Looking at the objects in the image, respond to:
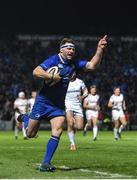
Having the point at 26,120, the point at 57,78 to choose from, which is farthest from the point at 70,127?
the point at 57,78

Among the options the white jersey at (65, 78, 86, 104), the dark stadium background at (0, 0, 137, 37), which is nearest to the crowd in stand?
the dark stadium background at (0, 0, 137, 37)

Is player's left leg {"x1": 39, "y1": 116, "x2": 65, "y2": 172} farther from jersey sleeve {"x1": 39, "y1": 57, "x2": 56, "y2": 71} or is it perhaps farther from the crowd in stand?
the crowd in stand

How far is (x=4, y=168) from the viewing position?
1284cm

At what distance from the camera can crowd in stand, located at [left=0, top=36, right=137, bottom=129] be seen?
1893 inches

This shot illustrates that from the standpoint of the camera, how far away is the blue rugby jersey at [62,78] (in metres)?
12.8

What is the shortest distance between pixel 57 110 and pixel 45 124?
3216cm

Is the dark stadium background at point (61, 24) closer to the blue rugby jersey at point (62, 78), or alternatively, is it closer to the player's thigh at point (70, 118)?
the player's thigh at point (70, 118)

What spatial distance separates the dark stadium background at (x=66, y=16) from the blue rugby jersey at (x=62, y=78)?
1700 inches

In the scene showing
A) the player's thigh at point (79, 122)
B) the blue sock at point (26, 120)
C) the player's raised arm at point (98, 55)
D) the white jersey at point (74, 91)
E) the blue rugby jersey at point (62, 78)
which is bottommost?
the player's thigh at point (79, 122)

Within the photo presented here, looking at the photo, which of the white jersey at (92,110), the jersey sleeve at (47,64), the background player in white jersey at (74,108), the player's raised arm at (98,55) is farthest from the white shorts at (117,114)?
the jersey sleeve at (47,64)

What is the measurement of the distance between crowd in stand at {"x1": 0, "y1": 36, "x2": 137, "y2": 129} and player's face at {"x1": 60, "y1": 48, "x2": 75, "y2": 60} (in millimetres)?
31442

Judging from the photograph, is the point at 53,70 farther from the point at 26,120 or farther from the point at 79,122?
the point at 79,122

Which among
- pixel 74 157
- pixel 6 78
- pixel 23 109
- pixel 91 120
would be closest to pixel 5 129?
pixel 6 78

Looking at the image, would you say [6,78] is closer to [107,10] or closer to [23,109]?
[107,10]
